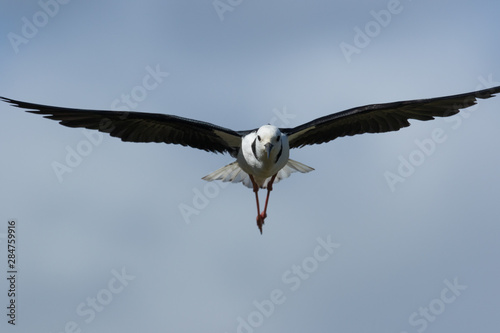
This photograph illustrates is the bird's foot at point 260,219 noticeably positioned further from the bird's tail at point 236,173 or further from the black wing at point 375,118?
the black wing at point 375,118

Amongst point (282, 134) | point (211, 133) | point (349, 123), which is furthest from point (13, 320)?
point (349, 123)

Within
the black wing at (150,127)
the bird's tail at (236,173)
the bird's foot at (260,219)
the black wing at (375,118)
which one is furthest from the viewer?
the bird's tail at (236,173)

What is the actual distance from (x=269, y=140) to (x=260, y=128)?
0.46 metres

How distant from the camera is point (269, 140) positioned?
53.3ft

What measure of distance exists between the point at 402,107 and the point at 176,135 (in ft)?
16.0

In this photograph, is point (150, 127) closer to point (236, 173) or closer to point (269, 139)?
point (269, 139)

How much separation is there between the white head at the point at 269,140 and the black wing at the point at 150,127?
1.08m

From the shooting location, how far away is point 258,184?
18859 millimetres

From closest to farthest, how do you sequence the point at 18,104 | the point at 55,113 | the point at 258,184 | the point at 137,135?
the point at 18,104, the point at 55,113, the point at 137,135, the point at 258,184

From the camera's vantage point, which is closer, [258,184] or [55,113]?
[55,113]

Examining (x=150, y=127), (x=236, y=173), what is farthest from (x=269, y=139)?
(x=236, y=173)

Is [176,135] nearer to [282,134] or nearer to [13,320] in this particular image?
[282,134]

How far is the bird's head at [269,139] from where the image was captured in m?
16.2

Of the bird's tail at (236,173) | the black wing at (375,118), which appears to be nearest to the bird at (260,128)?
the black wing at (375,118)
